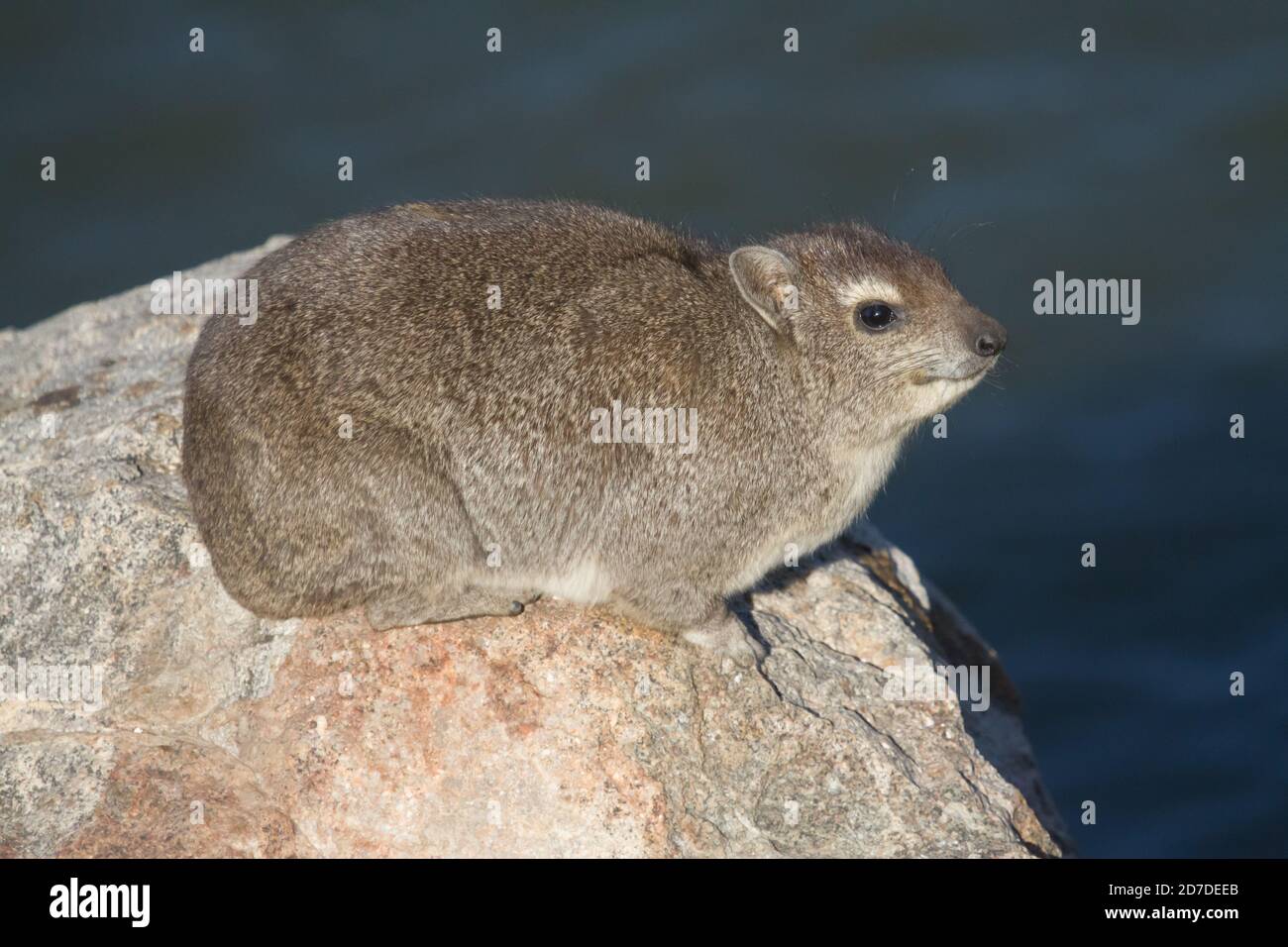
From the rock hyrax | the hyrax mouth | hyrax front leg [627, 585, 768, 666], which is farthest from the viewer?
the hyrax mouth

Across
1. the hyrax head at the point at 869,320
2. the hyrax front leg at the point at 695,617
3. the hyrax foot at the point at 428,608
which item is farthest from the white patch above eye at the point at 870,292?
the hyrax foot at the point at 428,608

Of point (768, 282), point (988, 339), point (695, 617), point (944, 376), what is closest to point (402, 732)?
point (695, 617)

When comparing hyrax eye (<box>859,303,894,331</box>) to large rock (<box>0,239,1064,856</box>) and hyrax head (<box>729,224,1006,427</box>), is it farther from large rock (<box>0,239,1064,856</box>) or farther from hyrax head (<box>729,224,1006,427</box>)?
large rock (<box>0,239,1064,856</box>)

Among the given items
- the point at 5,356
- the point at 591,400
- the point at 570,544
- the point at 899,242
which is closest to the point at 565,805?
the point at 570,544

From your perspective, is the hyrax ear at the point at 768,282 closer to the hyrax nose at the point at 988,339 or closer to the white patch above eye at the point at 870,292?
the white patch above eye at the point at 870,292

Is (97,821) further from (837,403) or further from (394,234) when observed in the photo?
(837,403)

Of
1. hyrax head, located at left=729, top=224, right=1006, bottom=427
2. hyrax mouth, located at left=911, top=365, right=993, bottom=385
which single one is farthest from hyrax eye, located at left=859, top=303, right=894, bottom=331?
hyrax mouth, located at left=911, top=365, right=993, bottom=385
